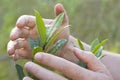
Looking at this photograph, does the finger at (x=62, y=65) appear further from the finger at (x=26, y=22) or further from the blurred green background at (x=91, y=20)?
the blurred green background at (x=91, y=20)

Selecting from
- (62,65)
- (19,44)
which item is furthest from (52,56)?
(19,44)

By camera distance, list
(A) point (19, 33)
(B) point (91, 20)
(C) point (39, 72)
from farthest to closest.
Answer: (B) point (91, 20) → (A) point (19, 33) → (C) point (39, 72)

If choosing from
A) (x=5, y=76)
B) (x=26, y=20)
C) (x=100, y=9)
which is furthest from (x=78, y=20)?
(x=26, y=20)

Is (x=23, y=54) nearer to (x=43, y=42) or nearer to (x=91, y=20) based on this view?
(x=43, y=42)

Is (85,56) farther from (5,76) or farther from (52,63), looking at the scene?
(5,76)

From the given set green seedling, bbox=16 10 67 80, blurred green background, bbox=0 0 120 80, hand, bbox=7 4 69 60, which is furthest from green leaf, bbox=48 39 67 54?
blurred green background, bbox=0 0 120 80

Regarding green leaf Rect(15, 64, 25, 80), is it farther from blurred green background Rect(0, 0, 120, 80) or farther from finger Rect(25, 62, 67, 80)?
blurred green background Rect(0, 0, 120, 80)
